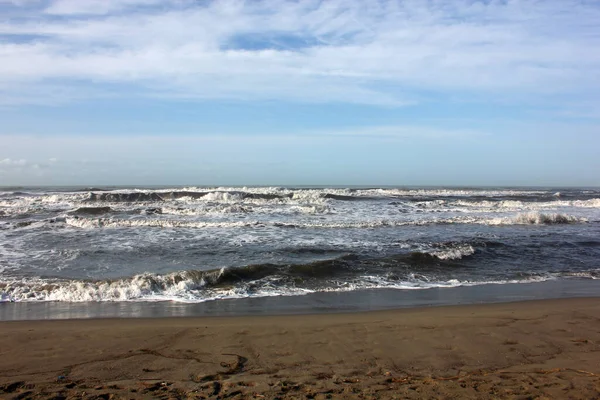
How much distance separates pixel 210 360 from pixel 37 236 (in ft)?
39.1

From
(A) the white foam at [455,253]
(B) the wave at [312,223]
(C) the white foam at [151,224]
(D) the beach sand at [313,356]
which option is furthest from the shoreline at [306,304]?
(C) the white foam at [151,224]

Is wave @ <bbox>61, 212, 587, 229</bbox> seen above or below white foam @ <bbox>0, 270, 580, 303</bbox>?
above

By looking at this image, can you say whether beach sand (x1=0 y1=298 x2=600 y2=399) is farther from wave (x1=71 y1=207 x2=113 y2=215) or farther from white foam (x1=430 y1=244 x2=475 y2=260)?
wave (x1=71 y1=207 x2=113 y2=215)

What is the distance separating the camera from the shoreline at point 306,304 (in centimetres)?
622

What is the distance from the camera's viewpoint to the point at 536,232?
14.7 meters

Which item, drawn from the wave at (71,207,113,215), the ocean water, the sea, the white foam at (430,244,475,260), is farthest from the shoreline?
the wave at (71,207,113,215)

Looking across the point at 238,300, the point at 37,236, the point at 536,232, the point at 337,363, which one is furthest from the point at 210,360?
the point at 536,232

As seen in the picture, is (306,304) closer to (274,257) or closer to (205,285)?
(205,285)

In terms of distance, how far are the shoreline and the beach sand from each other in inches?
16.4

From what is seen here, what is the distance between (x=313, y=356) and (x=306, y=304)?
243 cm

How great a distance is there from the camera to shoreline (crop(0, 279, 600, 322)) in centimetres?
622

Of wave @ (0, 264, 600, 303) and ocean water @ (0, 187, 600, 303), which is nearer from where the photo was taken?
wave @ (0, 264, 600, 303)

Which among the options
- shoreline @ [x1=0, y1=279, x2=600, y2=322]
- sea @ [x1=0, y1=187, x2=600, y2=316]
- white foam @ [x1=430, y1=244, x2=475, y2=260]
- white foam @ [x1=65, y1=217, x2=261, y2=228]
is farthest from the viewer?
white foam @ [x1=65, y1=217, x2=261, y2=228]

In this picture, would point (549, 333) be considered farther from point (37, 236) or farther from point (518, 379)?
point (37, 236)
